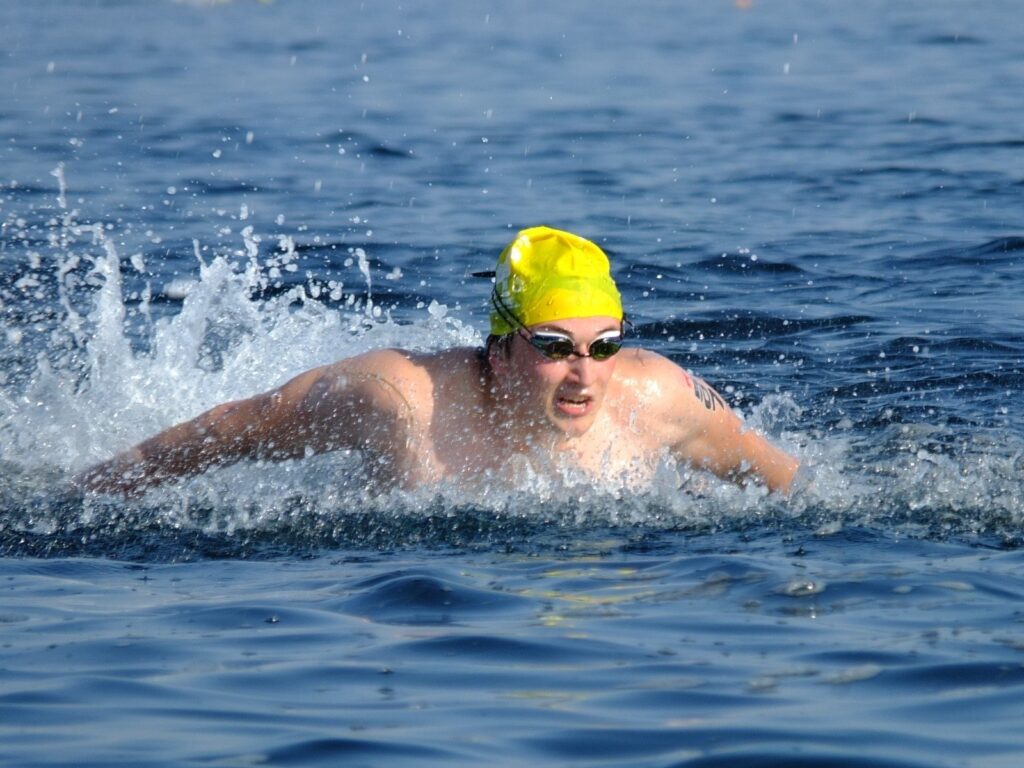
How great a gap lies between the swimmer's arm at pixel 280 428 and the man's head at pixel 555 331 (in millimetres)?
548

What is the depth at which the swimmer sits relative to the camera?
696 centimetres

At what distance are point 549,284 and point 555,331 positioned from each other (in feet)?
0.88

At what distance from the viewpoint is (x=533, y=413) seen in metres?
7.14

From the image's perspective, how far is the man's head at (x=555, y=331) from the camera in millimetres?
6859

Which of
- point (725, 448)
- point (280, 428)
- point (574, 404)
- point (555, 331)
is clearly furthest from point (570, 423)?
point (280, 428)

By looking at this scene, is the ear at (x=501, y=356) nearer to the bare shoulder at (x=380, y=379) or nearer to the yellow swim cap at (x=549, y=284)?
the yellow swim cap at (x=549, y=284)

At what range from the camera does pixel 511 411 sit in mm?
7160

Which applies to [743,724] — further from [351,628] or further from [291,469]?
[291,469]

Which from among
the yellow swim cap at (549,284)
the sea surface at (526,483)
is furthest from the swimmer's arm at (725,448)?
the yellow swim cap at (549,284)

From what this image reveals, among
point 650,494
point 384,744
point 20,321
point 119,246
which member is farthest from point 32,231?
point 384,744

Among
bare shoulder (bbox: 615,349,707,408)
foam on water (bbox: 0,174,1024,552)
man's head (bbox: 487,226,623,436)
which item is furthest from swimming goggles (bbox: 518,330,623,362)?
foam on water (bbox: 0,174,1024,552)

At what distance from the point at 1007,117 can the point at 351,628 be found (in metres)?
15.2

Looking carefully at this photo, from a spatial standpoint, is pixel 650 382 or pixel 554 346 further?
pixel 650 382

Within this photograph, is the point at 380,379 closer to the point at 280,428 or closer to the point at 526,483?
the point at 280,428
